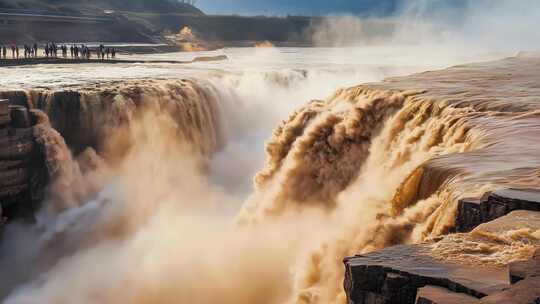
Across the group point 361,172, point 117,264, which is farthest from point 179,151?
point 361,172

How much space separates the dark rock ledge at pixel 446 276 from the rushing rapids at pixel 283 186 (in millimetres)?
231

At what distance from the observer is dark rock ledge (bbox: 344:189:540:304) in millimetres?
3816

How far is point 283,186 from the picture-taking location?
1209 cm

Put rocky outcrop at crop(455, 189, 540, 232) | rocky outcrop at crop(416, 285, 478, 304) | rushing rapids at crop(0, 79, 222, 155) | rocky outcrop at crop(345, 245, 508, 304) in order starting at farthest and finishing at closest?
1. rushing rapids at crop(0, 79, 222, 155)
2. rocky outcrop at crop(455, 189, 540, 232)
3. rocky outcrop at crop(345, 245, 508, 304)
4. rocky outcrop at crop(416, 285, 478, 304)

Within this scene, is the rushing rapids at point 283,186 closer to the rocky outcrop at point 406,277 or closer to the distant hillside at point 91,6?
the rocky outcrop at point 406,277

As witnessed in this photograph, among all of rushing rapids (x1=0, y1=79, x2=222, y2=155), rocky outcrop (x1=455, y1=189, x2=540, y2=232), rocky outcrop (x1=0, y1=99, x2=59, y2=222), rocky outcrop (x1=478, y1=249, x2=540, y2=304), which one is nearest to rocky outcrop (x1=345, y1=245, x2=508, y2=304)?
rocky outcrop (x1=478, y1=249, x2=540, y2=304)

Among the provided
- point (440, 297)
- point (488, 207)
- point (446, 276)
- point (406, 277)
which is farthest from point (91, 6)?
point (440, 297)

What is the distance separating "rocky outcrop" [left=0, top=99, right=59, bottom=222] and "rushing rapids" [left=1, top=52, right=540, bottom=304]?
696 millimetres

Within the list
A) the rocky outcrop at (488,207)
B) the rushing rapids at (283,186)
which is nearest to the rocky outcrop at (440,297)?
the rushing rapids at (283,186)

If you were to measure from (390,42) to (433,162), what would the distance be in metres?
68.9

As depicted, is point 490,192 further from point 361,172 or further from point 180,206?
point 180,206

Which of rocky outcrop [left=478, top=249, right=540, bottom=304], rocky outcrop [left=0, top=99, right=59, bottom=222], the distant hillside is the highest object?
rocky outcrop [left=478, top=249, right=540, bottom=304]

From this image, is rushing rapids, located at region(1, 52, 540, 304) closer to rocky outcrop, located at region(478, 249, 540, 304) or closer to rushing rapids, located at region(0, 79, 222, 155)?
rushing rapids, located at region(0, 79, 222, 155)

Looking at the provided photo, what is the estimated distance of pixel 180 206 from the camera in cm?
1877
